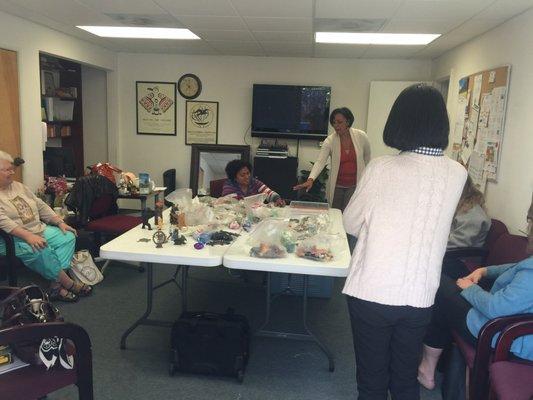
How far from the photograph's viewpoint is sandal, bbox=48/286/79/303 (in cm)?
339

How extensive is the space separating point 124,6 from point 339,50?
105 inches

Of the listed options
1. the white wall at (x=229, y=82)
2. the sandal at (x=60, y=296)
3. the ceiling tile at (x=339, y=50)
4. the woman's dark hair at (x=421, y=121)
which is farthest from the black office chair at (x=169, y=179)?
the woman's dark hair at (x=421, y=121)

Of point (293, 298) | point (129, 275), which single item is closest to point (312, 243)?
point (293, 298)

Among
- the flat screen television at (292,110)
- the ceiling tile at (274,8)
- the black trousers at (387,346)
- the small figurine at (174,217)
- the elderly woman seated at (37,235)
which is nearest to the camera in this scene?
the black trousers at (387,346)

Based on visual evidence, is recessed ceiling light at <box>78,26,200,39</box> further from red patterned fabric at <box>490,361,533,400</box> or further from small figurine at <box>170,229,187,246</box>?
red patterned fabric at <box>490,361,533,400</box>

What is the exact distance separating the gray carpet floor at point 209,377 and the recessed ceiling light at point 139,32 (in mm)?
2382

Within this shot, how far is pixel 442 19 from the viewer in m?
3.56

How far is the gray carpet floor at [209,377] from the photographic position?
2.37m

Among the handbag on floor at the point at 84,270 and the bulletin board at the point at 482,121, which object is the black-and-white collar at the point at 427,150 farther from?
the handbag on floor at the point at 84,270

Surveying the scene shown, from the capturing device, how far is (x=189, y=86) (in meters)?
6.16

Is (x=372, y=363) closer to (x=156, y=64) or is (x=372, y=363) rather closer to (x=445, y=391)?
(x=445, y=391)

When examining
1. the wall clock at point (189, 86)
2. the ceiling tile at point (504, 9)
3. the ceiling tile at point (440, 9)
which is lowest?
the wall clock at point (189, 86)

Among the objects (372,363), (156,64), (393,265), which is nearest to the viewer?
(393,265)

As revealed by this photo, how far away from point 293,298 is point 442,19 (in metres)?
2.51
